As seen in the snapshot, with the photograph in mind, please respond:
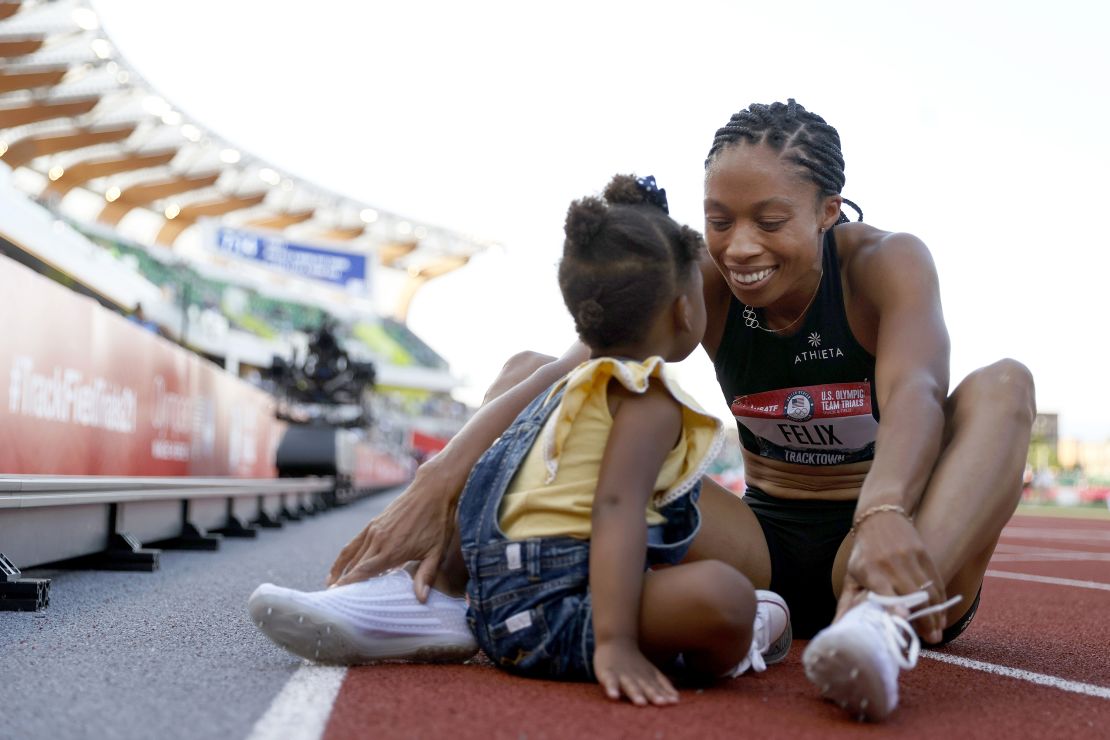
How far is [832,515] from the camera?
9.57 ft

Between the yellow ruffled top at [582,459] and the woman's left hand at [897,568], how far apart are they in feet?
1.19

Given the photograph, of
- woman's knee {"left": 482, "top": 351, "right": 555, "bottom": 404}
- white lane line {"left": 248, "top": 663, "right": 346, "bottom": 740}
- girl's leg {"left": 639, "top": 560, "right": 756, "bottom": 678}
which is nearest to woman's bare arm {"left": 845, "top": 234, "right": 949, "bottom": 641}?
girl's leg {"left": 639, "top": 560, "right": 756, "bottom": 678}

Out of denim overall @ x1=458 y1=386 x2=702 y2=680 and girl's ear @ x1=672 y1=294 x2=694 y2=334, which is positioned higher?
girl's ear @ x1=672 y1=294 x2=694 y2=334

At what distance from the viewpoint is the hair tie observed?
7.24 feet

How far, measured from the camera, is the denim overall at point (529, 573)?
208 cm

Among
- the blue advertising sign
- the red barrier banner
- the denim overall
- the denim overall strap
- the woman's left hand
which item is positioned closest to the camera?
the woman's left hand

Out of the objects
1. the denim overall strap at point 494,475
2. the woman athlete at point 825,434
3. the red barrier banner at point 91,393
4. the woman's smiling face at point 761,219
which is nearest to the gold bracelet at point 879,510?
the woman athlete at point 825,434

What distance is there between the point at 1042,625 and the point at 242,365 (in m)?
45.7

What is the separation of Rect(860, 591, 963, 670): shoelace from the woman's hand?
0.98m

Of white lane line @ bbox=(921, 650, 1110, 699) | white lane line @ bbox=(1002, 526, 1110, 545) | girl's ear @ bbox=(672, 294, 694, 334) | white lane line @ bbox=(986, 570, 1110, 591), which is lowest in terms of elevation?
white lane line @ bbox=(1002, 526, 1110, 545)

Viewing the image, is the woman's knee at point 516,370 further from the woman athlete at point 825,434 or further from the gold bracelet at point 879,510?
the gold bracelet at point 879,510

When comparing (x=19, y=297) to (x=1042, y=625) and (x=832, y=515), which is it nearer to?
(x=832, y=515)

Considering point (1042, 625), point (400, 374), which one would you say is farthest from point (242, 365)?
point (1042, 625)

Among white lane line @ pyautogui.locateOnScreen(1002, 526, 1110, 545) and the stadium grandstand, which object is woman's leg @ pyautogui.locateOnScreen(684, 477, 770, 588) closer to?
the stadium grandstand
